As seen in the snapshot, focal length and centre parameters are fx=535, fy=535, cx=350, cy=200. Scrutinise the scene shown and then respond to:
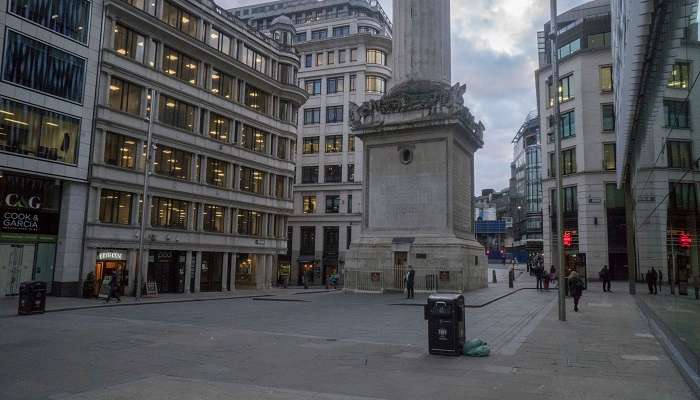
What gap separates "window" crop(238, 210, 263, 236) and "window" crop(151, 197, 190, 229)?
649cm

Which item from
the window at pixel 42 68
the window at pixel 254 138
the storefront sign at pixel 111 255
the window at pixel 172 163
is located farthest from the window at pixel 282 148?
the window at pixel 42 68

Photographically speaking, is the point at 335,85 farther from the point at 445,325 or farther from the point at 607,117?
the point at 445,325

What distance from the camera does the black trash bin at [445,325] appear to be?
38.7 feet

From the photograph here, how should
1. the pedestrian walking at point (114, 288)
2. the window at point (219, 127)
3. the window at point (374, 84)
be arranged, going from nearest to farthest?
1. the pedestrian walking at point (114, 288)
2. the window at point (219, 127)
3. the window at point (374, 84)

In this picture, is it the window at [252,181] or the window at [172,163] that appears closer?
the window at [172,163]

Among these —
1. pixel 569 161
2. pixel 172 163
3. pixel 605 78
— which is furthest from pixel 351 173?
pixel 172 163

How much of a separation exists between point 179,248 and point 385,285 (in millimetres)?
16758

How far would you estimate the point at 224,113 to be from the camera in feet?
143

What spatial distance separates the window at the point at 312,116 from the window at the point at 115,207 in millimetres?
37176

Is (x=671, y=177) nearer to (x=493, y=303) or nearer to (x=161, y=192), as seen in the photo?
(x=493, y=303)

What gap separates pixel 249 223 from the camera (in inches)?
1843

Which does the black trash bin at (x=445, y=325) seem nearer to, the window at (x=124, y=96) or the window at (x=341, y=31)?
the window at (x=124, y=96)

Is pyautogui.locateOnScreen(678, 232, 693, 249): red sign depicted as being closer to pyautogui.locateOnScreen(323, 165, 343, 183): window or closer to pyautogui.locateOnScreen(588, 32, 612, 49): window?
pyautogui.locateOnScreen(588, 32, 612, 49): window

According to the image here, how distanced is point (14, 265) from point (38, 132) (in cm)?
749
